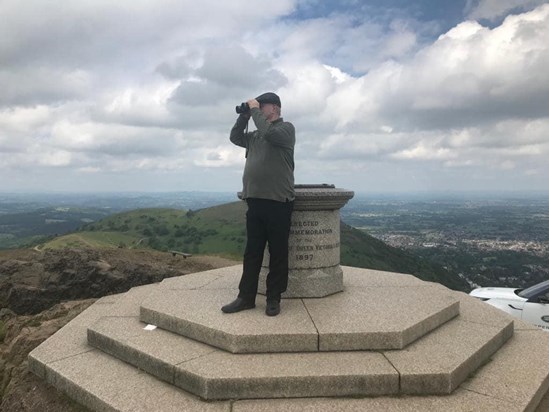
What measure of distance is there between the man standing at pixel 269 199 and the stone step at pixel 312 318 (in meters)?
0.34

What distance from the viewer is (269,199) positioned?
600cm

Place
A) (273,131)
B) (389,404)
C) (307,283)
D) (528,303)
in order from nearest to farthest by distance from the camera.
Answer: (389,404)
(273,131)
(307,283)
(528,303)

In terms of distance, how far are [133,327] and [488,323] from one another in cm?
536

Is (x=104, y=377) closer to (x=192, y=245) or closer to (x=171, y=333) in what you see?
(x=171, y=333)

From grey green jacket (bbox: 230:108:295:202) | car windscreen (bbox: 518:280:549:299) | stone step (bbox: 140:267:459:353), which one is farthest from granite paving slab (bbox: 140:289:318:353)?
car windscreen (bbox: 518:280:549:299)

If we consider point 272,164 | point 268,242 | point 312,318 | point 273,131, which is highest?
point 273,131

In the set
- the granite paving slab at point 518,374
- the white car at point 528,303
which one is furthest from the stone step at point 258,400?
the white car at point 528,303

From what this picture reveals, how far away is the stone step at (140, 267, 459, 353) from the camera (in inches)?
204

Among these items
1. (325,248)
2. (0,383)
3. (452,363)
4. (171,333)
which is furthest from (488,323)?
(0,383)

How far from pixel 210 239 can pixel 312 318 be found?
63295mm

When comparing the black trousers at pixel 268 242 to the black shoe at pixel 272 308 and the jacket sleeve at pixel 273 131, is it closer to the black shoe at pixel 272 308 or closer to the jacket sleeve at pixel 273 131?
the black shoe at pixel 272 308

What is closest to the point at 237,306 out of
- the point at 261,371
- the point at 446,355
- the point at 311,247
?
the point at 261,371

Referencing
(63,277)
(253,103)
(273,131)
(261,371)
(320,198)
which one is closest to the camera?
(261,371)

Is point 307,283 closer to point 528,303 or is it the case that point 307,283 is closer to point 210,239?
point 528,303
